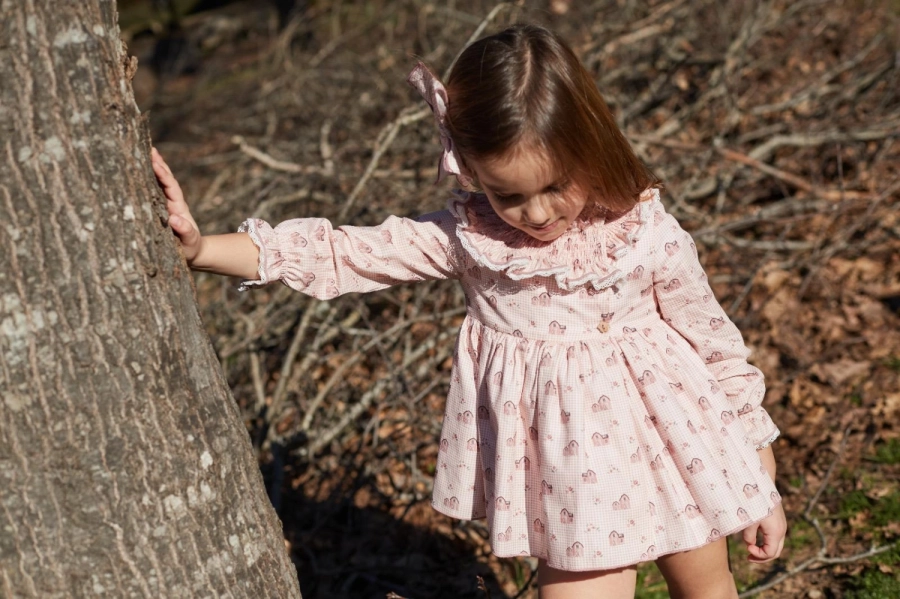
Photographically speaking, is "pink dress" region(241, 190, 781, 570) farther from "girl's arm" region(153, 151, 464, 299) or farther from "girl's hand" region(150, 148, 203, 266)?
"girl's hand" region(150, 148, 203, 266)

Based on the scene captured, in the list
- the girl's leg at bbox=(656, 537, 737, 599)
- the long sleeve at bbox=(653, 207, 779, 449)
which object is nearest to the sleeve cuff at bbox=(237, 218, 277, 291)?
the long sleeve at bbox=(653, 207, 779, 449)

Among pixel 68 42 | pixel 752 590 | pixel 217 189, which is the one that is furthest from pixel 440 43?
pixel 68 42

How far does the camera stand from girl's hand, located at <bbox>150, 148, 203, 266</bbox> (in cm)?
179

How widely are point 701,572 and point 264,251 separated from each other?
123 centimetres

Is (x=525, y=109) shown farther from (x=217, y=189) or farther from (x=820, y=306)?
(x=217, y=189)

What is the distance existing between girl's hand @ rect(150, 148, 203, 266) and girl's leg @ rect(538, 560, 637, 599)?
106 cm

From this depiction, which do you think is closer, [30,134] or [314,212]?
[30,134]

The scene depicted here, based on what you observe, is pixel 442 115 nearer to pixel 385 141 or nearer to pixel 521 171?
pixel 521 171

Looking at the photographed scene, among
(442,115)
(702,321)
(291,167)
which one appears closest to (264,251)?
(442,115)

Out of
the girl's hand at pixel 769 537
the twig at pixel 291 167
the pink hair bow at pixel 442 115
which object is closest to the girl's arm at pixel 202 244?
the pink hair bow at pixel 442 115

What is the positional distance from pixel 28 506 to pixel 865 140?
4651mm

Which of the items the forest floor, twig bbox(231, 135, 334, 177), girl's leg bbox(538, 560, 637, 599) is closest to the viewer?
girl's leg bbox(538, 560, 637, 599)

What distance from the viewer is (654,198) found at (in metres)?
2.11

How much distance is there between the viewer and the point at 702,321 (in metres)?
2.16
